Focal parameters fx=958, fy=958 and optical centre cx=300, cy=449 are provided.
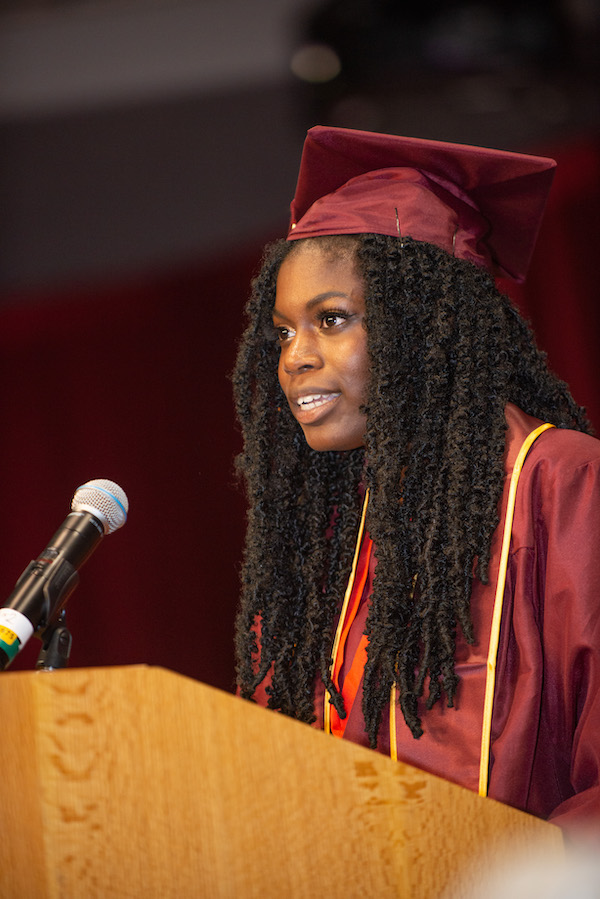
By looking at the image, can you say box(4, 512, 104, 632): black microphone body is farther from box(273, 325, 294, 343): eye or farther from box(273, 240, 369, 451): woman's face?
box(273, 325, 294, 343): eye

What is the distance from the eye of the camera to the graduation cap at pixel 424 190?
166 cm

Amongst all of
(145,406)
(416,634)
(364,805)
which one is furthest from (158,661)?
(364,805)

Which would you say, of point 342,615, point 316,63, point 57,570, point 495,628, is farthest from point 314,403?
point 316,63

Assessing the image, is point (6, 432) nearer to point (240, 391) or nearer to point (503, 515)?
point (240, 391)

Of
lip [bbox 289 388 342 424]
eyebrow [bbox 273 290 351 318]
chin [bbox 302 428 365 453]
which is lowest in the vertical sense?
chin [bbox 302 428 365 453]

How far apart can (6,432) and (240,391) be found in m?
2.22

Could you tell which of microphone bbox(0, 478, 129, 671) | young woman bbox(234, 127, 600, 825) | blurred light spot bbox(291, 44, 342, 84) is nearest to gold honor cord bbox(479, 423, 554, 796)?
young woman bbox(234, 127, 600, 825)

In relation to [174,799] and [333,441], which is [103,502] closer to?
[174,799]

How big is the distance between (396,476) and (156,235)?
8.47 ft

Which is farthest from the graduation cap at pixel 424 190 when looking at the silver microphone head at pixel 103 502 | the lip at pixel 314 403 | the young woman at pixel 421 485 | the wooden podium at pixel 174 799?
the wooden podium at pixel 174 799

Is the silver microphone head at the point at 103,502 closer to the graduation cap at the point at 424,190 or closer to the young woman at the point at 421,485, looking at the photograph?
the young woman at the point at 421,485

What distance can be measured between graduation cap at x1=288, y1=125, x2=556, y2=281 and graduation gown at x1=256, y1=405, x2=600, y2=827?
46 centimetres

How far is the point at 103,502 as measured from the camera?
3.86ft

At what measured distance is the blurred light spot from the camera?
134 inches
